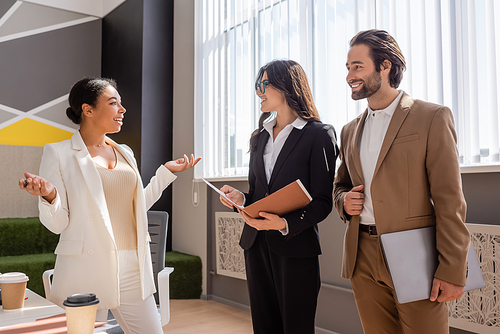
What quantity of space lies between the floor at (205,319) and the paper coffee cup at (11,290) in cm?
202

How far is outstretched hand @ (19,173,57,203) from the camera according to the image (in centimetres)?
134

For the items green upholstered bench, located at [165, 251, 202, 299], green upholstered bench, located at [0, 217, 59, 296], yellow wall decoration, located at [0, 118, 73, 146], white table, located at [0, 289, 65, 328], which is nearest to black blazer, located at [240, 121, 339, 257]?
white table, located at [0, 289, 65, 328]

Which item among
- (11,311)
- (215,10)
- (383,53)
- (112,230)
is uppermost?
(215,10)

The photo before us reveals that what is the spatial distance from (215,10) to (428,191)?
3.35 metres

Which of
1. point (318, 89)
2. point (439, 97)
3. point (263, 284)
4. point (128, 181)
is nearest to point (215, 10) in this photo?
point (318, 89)

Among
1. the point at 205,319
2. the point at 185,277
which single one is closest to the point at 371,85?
the point at 205,319

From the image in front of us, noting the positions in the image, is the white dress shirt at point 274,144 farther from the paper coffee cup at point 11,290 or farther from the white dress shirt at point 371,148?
the paper coffee cup at point 11,290

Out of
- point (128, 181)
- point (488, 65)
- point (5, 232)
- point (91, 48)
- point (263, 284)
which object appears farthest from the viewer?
point (91, 48)

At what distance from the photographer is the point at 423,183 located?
1343 millimetres

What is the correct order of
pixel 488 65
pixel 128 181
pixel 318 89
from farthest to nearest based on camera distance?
pixel 318 89 → pixel 488 65 → pixel 128 181

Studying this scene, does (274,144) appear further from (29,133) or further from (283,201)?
(29,133)

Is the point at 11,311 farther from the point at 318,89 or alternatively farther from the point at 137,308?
the point at 318,89

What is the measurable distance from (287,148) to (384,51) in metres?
0.49

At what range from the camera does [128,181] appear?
1.75 metres
